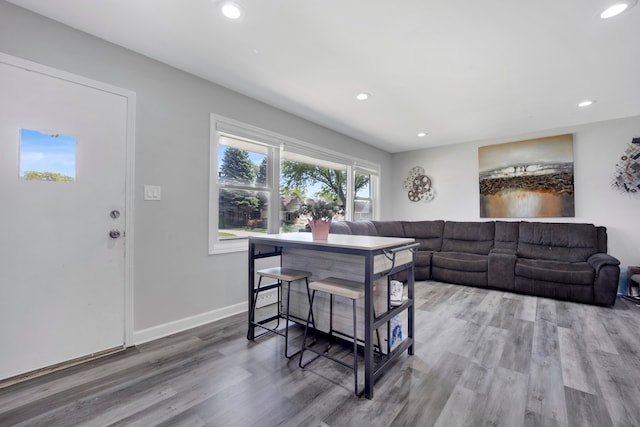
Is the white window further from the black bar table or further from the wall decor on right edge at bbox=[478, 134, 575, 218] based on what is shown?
the wall decor on right edge at bbox=[478, 134, 575, 218]

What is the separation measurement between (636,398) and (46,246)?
391 cm

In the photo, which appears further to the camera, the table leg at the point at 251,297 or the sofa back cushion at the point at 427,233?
the sofa back cushion at the point at 427,233

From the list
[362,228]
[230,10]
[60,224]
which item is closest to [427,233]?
[362,228]


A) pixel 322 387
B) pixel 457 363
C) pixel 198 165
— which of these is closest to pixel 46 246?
pixel 198 165

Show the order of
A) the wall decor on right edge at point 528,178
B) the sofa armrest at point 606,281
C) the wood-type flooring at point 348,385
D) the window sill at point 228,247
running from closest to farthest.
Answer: the wood-type flooring at point 348,385 → the window sill at point 228,247 → the sofa armrest at point 606,281 → the wall decor on right edge at point 528,178

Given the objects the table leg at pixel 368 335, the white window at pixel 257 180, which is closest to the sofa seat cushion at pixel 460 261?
the white window at pixel 257 180

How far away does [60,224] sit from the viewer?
1.93 meters

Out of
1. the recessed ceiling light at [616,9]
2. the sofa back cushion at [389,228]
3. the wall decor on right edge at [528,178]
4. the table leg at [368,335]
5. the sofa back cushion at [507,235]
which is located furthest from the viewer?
the sofa back cushion at [389,228]

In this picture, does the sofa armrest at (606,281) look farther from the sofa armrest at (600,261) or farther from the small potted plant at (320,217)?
the small potted plant at (320,217)

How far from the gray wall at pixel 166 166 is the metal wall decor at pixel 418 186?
4002 millimetres

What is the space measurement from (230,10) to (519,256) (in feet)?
15.6

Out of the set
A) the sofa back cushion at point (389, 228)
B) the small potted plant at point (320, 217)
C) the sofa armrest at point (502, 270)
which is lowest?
the sofa armrest at point (502, 270)

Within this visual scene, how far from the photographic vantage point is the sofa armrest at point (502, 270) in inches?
150

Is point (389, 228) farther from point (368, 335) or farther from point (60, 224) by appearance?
point (60, 224)
